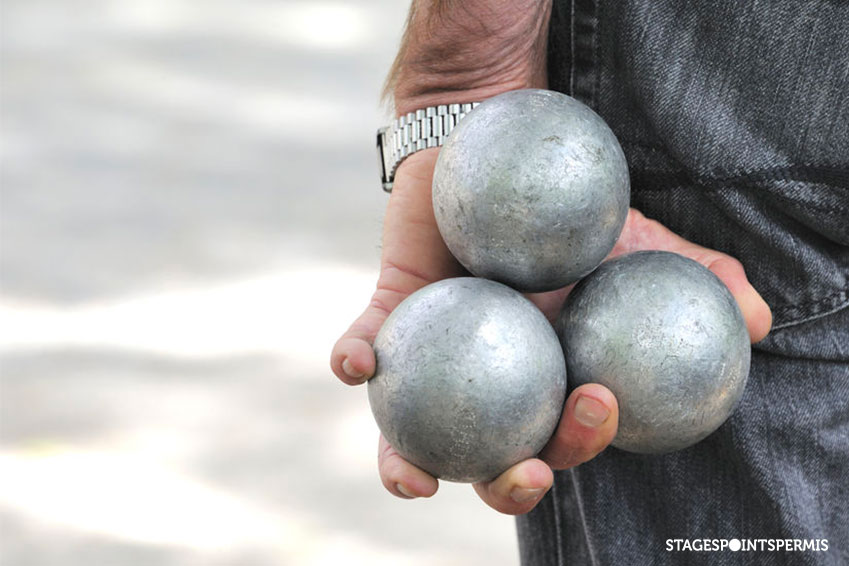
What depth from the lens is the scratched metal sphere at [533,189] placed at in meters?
0.75

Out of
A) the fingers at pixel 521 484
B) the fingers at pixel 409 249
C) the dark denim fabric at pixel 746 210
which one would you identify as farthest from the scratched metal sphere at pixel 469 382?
the dark denim fabric at pixel 746 210

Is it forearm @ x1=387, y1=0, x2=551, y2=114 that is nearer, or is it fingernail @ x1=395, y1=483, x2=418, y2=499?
fingernail @ x1=395, y1=483, x2=418, y2=499

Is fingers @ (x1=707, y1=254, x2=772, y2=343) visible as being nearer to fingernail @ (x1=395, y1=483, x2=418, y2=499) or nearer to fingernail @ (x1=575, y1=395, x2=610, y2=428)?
fingernail @ (x1=575, y1=395, x2=610, y2=428)

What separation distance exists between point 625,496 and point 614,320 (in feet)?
0.89

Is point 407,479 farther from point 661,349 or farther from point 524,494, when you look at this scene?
point 661,349

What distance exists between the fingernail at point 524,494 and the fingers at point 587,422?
0.14ft

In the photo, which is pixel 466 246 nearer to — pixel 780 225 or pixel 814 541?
pixel 780 225

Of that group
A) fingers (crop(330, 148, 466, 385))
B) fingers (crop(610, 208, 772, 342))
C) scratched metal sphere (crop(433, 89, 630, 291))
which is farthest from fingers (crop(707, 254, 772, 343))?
fingers (crop(330, 148, 466, 385))

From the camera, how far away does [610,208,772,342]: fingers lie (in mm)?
845

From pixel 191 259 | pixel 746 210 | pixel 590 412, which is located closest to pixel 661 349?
pixel 590 412

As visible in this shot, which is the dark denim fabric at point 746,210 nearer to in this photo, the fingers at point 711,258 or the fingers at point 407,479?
the fingers at point 711,258

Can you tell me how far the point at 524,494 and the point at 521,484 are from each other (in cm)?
1

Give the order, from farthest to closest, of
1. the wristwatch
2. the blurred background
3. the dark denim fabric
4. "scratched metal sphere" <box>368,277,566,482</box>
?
the blurred background, the wristwatch, the dark denim fabric, "scratched metal sphere" <box>368,277,566,482</box>

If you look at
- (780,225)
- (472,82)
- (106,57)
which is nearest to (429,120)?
(472,82)
